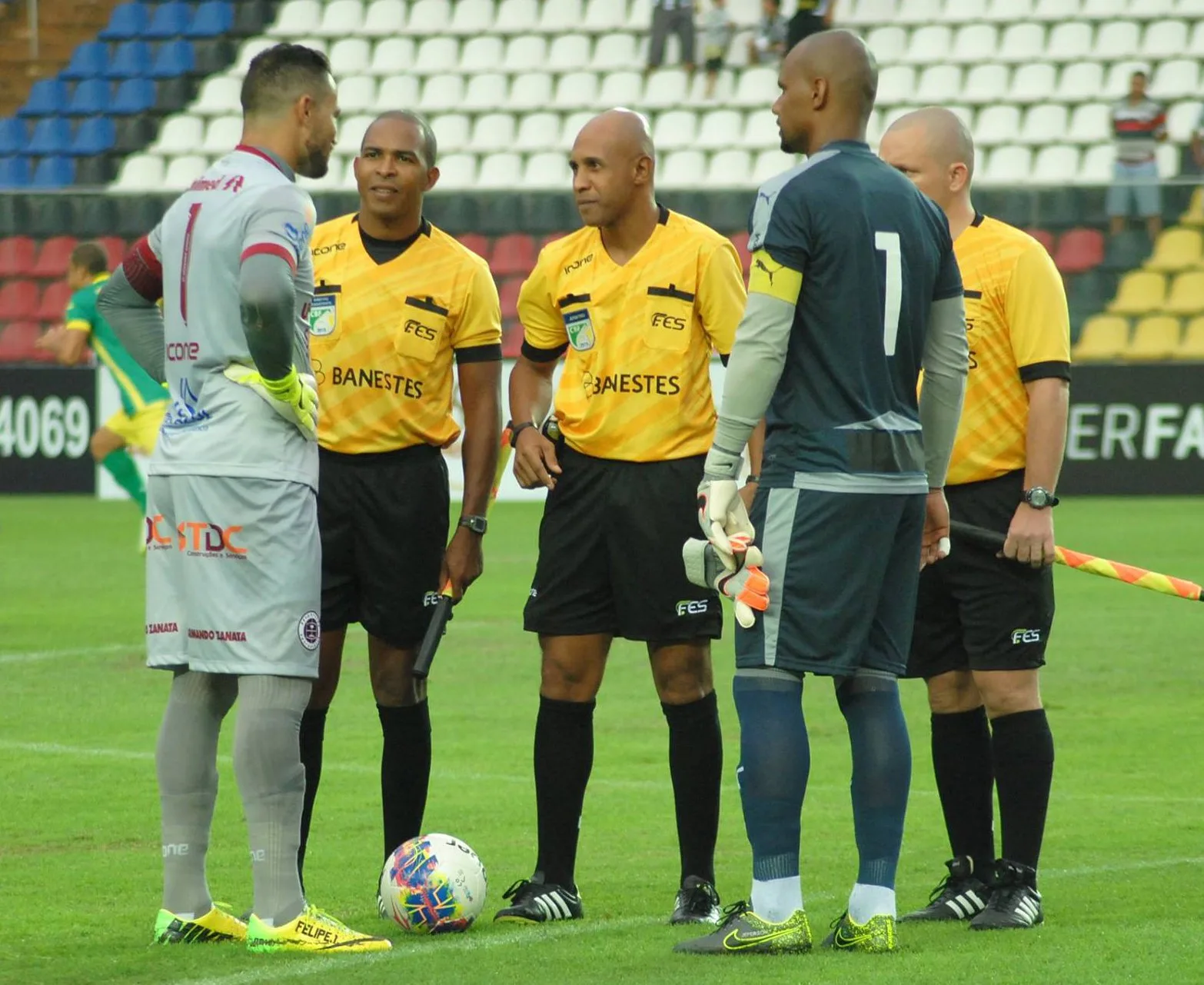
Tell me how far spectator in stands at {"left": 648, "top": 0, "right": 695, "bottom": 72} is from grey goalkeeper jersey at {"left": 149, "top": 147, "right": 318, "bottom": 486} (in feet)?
68.4

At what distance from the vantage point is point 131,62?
2711 cm

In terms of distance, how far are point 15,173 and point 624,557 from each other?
889 inches

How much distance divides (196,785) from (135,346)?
1.15m

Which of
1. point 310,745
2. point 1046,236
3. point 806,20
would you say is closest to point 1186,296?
point 1046,236

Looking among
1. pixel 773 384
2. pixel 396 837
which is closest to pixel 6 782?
pixel 396 837

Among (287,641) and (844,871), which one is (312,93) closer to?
(287,641)

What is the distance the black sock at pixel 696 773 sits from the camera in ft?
17.7

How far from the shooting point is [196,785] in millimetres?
4930

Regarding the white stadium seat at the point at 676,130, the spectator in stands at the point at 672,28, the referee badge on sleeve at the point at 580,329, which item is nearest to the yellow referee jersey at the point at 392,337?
the referee badge on sleeve at the point at 580,329

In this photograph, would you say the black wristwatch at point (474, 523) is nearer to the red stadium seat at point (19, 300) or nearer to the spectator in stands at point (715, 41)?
the red stadium seat at point (19, 300)

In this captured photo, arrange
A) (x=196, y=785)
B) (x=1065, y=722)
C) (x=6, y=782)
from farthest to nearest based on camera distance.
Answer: (x=1065, y=722) < (x=6, y=782) < (x=196, y=785)

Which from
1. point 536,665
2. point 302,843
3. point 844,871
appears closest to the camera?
point 302,843

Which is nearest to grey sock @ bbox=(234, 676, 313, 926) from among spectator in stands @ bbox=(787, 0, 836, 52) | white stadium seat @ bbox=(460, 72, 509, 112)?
spectator in stands @ bbox=(787, 0, 836, 52)

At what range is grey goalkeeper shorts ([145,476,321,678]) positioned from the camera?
15.6 feet
